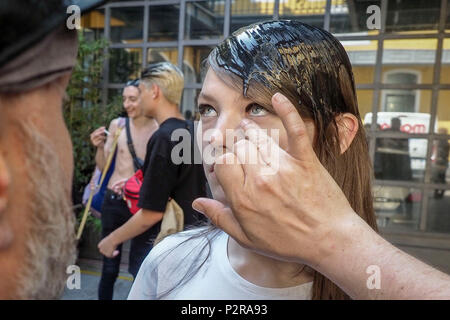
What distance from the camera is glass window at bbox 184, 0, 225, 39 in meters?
4.00

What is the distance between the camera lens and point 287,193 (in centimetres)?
68

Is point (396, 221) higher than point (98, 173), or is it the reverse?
point (98, 173)

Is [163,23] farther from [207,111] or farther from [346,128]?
[346,128]

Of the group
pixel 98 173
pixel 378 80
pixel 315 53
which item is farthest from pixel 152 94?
pixel 378 80

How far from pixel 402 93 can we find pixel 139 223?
2.87 metres

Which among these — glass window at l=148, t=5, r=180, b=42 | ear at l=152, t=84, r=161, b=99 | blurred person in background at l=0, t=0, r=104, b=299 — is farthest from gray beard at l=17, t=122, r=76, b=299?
glass window at l=148, t=5, r=180, b=42

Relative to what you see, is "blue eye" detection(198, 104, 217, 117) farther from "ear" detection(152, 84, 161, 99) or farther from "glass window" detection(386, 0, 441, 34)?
"glass window" detection(386, 0, 441, 34)

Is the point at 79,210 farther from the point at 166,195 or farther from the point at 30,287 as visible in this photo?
the point at 30,287

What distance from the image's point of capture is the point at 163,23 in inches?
164

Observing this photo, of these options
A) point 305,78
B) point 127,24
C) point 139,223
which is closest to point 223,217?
point 305,78

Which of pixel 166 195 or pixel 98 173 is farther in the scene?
pixel 98 173

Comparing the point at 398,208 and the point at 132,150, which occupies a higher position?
the point at 132,150

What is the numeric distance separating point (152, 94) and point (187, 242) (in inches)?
60.3

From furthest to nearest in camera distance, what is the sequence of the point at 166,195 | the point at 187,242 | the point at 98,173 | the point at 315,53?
the point at 98,173, the point at 166,195, the point at 187,242, the point at 315,53
